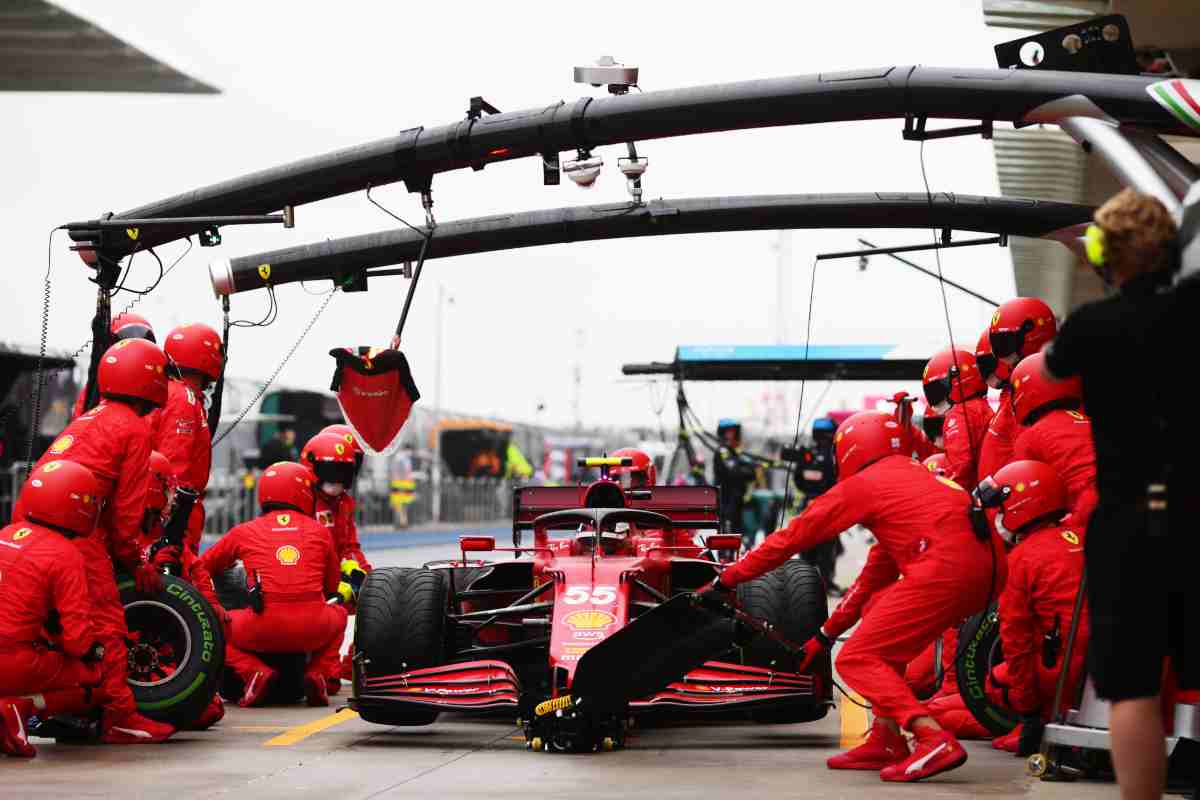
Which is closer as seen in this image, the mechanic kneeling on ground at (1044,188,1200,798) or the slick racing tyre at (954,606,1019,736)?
the mechanic kneeling on ground at (1044,188,1200,798)

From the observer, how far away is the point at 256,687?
10789mm

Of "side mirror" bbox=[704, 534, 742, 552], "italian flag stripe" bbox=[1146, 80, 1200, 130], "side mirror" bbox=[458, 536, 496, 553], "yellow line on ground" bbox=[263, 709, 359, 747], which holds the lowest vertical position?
"yellow line on ground" bbox=[263, 709, 359, 747]

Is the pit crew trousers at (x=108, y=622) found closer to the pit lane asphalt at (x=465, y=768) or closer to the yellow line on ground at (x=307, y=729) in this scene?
the pit lane asphalt at (x=465, y=768)

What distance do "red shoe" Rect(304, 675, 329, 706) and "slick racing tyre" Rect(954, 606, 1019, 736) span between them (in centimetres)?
417

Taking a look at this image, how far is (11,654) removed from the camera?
8211mm

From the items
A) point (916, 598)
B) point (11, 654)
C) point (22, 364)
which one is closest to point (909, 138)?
point (916, 598)

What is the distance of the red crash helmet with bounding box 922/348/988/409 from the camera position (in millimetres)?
11969

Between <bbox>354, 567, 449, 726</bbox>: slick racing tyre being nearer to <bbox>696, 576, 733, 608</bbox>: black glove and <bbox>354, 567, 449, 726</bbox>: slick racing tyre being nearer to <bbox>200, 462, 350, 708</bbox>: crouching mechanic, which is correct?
<bbox>200, 462, 350, 708</bbox>: crouching mechanic

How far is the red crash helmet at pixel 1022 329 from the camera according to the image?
10.3 meters

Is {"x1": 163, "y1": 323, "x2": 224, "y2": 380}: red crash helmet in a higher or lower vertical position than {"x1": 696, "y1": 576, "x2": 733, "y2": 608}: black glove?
higher

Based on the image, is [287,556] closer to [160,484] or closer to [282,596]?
[282,596]

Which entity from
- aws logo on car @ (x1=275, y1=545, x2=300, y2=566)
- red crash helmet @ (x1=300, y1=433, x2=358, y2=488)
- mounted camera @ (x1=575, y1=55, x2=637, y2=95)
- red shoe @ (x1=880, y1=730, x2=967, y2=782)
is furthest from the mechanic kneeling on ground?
red crash helmet @ (x1=300, y1=433, x2=358, y2=488)

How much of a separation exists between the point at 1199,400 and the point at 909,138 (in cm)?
493

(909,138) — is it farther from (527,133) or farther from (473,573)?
(473,573)
